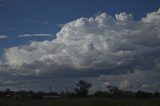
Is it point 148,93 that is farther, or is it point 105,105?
point 148,93

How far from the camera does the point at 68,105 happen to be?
52.0 meters

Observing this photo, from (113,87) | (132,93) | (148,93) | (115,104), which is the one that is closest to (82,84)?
(113,87)

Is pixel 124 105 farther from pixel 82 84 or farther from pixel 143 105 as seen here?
pixel 82 84

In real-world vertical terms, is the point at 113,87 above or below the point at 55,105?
above

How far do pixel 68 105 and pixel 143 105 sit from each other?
34.5 feet

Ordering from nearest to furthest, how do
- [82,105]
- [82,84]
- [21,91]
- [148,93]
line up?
[82,105] → [148,93] → [82,84] → [21,91]

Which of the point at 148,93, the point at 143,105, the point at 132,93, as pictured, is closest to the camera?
the point at 143,105

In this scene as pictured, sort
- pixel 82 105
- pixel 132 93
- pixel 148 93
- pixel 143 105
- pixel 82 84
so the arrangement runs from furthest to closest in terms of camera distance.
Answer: pixel 82 84 < pixel 132 93 < pixel 148 93 < pixel 82 105 < pixel 143 105

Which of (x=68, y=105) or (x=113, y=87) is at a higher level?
(x=113, y=87)

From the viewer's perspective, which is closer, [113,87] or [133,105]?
[133,105]

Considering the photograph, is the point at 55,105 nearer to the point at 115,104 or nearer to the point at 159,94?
the point at 115,104

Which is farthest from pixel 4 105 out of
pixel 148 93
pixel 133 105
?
pixel 148 93

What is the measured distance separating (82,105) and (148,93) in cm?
5471

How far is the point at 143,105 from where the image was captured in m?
48.7
